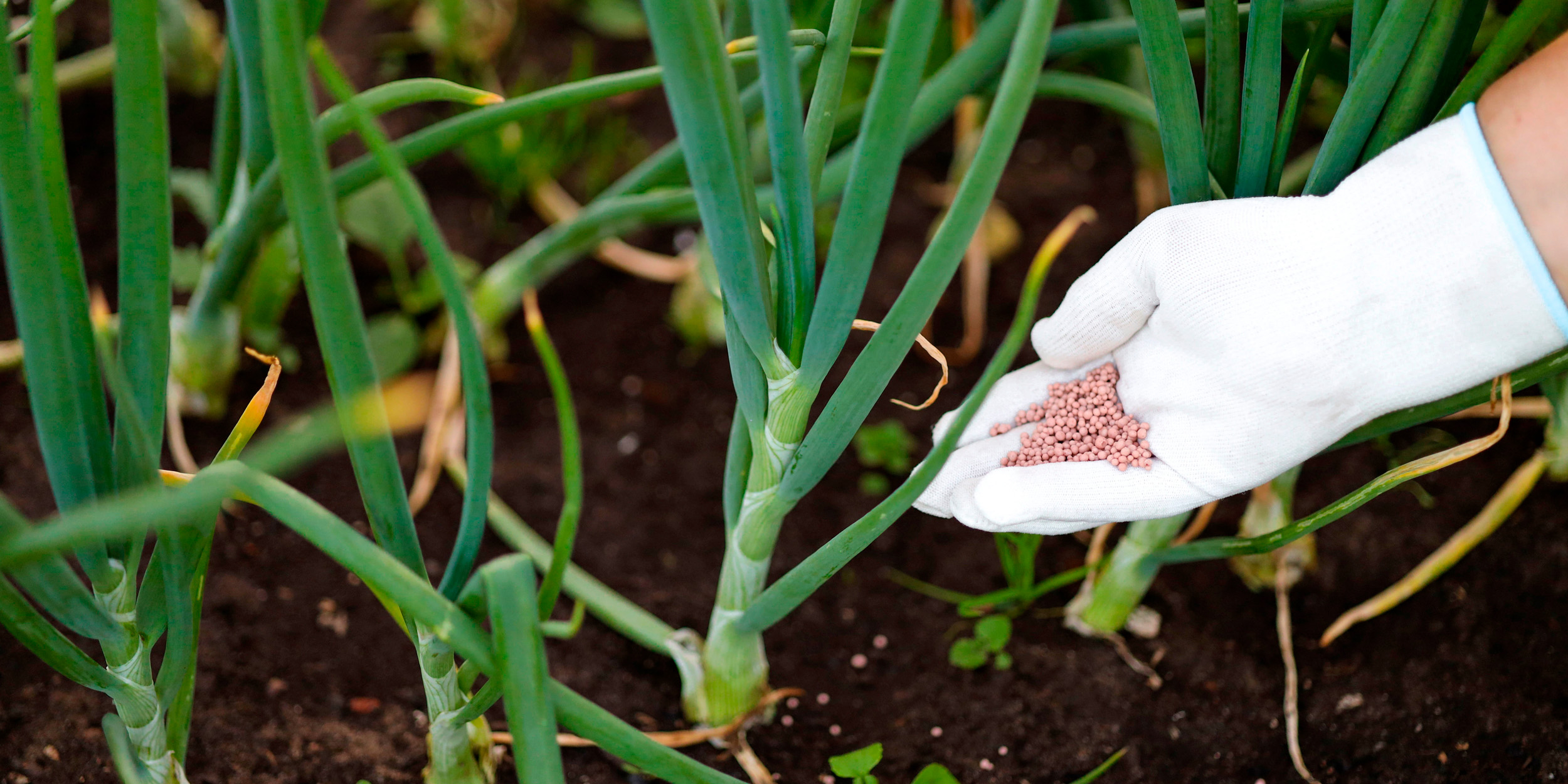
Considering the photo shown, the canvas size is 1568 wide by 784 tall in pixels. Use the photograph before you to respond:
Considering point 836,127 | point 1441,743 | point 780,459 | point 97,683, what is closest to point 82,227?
point 97,683

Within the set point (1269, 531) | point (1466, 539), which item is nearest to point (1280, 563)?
point (1269, 531)

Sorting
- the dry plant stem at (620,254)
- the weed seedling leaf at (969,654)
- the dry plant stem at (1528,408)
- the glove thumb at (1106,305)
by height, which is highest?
the glove thumb at (1106,305)

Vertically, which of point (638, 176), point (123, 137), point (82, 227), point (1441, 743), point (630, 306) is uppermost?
point (123, 137)

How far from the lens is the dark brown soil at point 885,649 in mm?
1118

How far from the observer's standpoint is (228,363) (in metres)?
1.41

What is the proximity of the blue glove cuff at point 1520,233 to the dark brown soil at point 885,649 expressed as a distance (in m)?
0.52

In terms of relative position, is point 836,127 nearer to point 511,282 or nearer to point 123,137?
point 511,282

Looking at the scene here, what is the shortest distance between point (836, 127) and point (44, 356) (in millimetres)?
801

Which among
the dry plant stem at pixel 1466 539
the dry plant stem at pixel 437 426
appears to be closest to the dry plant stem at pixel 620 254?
the dry plant stem at pixel 437 426

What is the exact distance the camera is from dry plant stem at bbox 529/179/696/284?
166 centimetres

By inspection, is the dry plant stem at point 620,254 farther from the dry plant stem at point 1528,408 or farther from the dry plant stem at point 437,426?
the dry plant stem at point 1528,408

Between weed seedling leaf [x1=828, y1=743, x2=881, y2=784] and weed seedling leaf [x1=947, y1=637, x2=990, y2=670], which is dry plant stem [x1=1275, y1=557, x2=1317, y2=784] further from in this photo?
weed seedling leaf [x1=828, y1=743, x2=881, y2=784]

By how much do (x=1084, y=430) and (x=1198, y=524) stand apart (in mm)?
303

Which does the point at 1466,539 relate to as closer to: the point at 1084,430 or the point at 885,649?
the point at 1084,430
